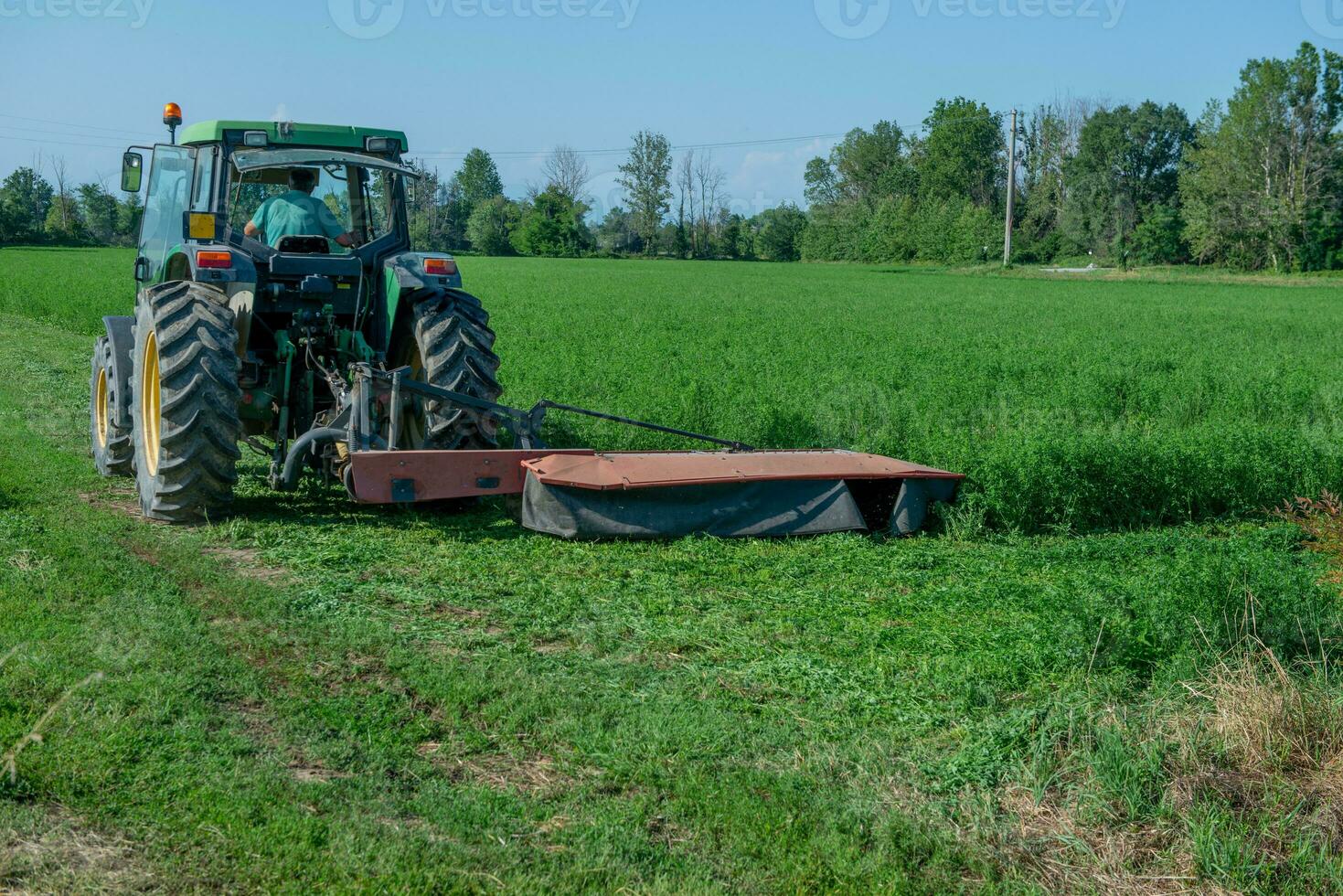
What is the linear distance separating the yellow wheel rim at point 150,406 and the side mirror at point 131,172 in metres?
1.73

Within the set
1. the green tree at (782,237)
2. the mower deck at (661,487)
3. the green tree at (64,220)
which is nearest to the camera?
the mower deck at (661,487)

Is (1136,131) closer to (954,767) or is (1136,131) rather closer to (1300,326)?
(1300,326)

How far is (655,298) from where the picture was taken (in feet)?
101

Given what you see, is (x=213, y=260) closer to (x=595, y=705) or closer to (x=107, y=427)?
(x=107, y=427)

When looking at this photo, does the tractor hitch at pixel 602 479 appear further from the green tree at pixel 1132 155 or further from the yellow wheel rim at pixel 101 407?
the green tree at pixel 1132 155

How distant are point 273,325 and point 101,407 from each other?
197 centimetres

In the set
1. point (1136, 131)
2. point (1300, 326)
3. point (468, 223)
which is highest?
point (1136, 131)

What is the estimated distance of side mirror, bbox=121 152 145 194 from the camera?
8383 millimetres

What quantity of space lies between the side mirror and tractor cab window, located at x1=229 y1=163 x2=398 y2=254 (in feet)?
3.79

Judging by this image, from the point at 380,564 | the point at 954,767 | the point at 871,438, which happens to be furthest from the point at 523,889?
the point at 871,438

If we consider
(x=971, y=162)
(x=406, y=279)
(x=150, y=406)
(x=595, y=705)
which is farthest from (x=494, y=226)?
(x=595, y=705)

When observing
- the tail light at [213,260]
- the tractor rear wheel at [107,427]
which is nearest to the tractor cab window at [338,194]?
the tail light at [213,260]

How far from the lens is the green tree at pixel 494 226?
7900 centimetres

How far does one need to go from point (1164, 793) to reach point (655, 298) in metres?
27.8
